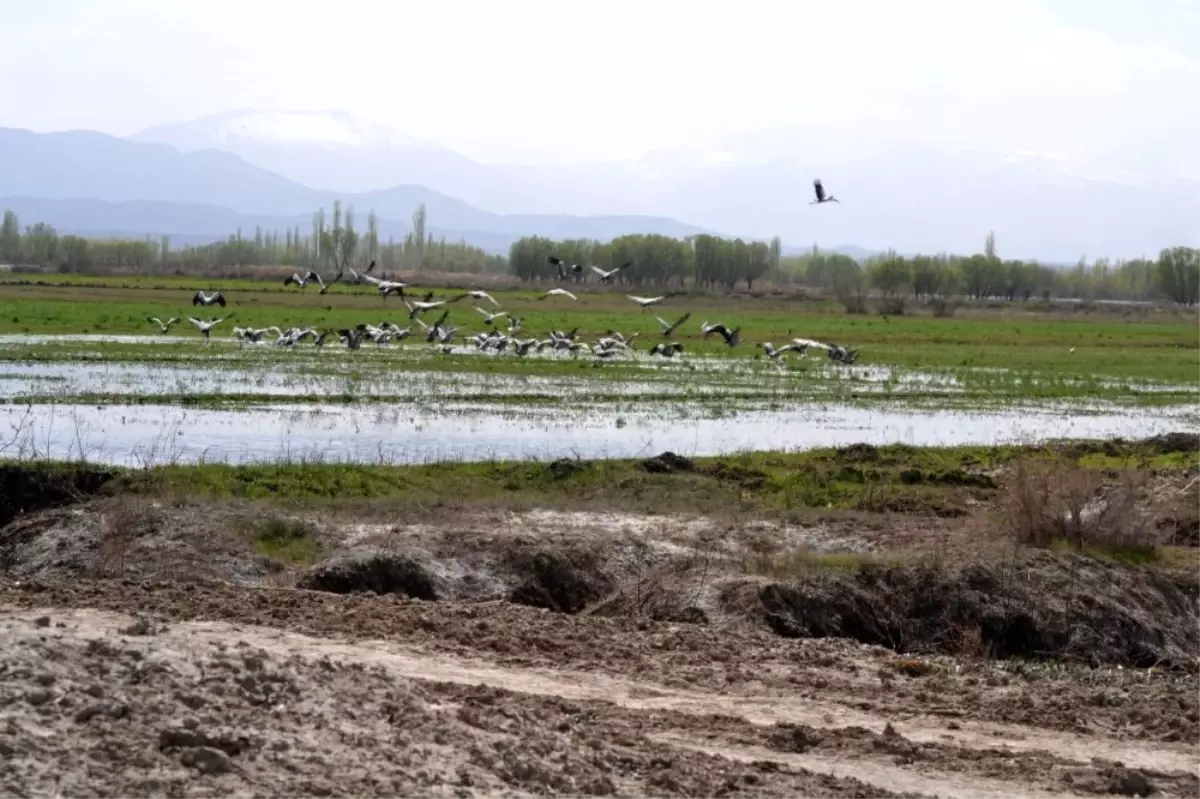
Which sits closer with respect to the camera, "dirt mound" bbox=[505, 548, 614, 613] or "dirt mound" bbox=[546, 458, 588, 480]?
"dirt mound" bbox=[505, 548, 614, 613]

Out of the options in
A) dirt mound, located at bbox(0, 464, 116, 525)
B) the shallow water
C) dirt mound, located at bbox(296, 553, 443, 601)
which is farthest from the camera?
the shallow water

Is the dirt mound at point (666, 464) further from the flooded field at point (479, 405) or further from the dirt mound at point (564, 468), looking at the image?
the flooded field at point (479, 405)

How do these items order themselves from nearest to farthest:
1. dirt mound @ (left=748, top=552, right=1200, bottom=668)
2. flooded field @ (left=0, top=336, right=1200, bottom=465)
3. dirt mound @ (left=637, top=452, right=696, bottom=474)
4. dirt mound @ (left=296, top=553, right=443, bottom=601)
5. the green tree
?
dirt mound @ (left=296, top=553, right=443, bottom=601), dirt mound @ (left=748, top=552, right=1200, bottom=668), dirt mound @ (left=637, top=452, right=696, bottom=474), flooded field @ (left=0, top=336, right=1200, bottom=465), the green tree

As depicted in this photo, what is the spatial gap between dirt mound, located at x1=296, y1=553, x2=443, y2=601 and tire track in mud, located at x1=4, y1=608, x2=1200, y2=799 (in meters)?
3.63

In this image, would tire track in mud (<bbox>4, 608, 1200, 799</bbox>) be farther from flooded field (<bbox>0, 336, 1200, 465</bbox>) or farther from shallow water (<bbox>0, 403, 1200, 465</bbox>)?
shallow water (<bbox>0, 403, 1200, 465</bbox>)

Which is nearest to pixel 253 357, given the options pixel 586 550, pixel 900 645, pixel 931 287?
pixel 586 550

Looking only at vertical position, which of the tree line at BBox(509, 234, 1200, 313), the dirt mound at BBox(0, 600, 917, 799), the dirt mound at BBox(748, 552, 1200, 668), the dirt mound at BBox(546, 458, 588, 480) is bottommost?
the dirt mound at BBox(748, 552, 1200, 668)

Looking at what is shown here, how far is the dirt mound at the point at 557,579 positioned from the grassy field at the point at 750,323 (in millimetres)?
31398

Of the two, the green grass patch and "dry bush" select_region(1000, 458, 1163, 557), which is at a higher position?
"dry bush" select_region(1000, 458, 1163, 557)

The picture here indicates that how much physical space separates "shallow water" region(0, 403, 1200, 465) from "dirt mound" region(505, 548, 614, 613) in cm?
799

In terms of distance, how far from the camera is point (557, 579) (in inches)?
646

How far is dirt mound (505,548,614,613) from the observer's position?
1605cm

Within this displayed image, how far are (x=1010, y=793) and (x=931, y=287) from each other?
159m

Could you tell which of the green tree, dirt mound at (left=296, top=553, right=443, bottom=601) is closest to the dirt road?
dirt mound at (left=296, top=553, right=443, bottom=601)
